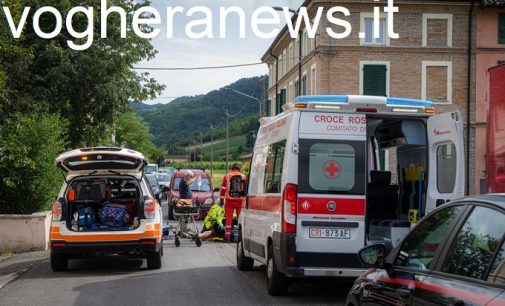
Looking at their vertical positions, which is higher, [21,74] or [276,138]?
[21,74]

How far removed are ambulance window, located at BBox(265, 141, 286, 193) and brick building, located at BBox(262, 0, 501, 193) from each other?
98.1 feet

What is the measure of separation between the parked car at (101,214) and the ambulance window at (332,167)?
4.13m

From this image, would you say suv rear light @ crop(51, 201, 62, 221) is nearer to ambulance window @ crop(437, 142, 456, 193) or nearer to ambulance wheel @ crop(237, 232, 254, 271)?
ambulance wheel @ crop(237, 232, 254, 271)

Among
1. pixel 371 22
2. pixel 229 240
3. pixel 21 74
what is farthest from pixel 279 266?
pixel 371 22

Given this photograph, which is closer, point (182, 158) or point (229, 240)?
point (229, 240)

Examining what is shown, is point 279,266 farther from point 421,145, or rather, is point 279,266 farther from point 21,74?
point 21,74

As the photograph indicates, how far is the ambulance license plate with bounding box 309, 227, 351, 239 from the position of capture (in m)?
9.60

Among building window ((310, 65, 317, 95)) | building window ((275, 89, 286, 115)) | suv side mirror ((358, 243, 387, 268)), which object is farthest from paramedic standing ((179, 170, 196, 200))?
building window ((275, 89, 286, 115))

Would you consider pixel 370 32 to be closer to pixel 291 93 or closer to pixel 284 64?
pixel 291 93

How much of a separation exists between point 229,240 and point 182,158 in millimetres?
151065

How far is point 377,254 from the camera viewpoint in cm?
534

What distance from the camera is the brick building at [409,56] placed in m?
40.8

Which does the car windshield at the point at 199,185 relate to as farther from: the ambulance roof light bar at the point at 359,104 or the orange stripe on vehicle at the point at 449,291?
the orange stripe on vehicle at the point at 449,291

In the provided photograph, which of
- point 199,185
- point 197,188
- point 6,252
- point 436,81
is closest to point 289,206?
point 6,252
